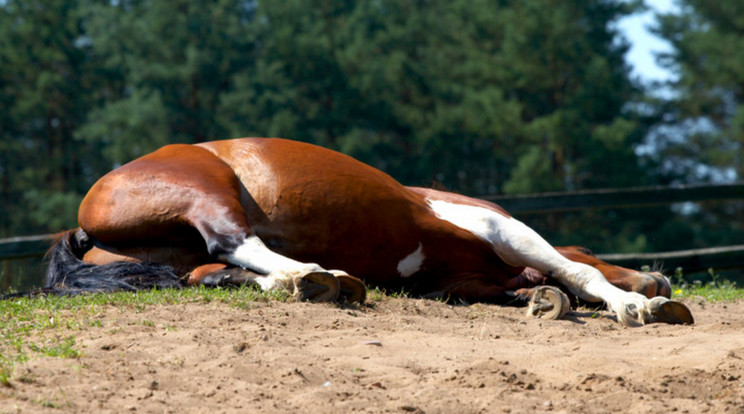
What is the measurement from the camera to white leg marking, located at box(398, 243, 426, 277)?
486 cm

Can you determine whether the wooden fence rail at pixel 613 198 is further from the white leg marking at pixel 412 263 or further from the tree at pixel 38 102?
the tree at pixel 38 102

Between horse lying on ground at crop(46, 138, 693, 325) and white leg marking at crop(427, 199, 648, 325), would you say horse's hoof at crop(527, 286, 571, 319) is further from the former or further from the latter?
white leg marking at crop(427, 199, 648, 325)

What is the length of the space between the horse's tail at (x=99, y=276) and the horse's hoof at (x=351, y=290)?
883 mm

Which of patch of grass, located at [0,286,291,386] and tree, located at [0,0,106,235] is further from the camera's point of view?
tree, located at [0,0,106,235]

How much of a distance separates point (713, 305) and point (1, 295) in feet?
13.8

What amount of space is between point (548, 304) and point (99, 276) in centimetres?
232

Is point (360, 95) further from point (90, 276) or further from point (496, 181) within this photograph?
point (90, 276)

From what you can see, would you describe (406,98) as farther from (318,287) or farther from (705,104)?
(318,287)

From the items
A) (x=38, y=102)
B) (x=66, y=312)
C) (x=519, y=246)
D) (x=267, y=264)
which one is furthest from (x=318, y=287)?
(x=38, y=102)

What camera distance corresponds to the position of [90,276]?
4.42 meters

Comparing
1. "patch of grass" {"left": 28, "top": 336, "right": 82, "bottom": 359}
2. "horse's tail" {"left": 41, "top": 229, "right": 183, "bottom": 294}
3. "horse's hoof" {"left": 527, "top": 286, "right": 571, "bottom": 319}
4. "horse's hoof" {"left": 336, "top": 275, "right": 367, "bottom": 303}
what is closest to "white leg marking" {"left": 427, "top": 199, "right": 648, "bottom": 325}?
"horse's hoof" {"left": 527, "top": 286, "right": 571, "bottom": 319}

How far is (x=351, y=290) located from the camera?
4.07 metres

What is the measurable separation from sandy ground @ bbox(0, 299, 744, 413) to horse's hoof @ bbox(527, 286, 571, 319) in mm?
464

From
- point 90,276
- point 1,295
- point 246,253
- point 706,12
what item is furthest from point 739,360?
point 706,12
